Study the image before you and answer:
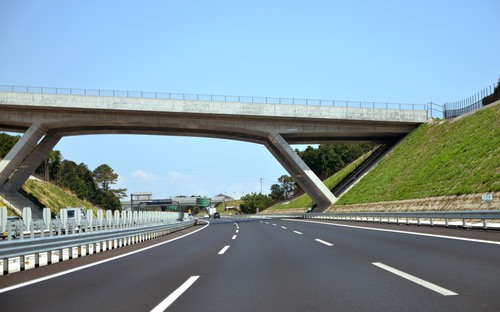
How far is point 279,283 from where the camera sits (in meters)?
7.01

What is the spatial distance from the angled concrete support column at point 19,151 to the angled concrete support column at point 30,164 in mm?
1524

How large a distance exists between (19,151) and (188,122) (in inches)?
659

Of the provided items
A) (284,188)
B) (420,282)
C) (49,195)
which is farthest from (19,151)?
(284,188)

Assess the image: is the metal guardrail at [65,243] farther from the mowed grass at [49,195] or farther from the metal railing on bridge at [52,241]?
the mowed grass at [49,195]

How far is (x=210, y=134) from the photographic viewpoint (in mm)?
51906

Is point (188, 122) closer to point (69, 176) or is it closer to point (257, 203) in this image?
point (69, 176)

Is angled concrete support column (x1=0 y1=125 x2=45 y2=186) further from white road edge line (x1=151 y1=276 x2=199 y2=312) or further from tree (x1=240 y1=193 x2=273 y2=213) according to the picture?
tree (x1=240 y1=193 x2=273 y2=213)

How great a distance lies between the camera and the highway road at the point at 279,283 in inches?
216

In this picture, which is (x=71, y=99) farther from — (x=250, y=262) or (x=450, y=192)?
(x=250, y=262)

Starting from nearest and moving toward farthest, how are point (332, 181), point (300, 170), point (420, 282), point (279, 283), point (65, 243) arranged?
1. point (420, 282)
2. point (279, 283)
3. point (65, 243)
4. point (300, 170)
5. point (332, 181)

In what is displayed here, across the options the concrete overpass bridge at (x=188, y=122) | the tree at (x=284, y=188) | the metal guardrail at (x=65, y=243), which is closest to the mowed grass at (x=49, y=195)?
the concrete overpass bridge at (x=188, y=122)

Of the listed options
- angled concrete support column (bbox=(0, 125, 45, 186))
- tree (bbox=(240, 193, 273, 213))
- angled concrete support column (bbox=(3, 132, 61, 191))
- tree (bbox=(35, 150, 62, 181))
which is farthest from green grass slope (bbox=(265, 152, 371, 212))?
tree (bbox=(35, 150, 62, 181))

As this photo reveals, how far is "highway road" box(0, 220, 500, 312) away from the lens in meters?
5.49

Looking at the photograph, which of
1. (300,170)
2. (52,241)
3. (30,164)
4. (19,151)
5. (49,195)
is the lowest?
(52,241)
